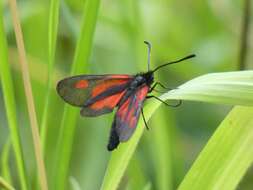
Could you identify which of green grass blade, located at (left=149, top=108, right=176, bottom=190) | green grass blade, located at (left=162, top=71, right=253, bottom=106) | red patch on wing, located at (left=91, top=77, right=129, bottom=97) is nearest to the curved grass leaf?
green grass blade, located at (left=162, top=71, right=253, bottom=106)

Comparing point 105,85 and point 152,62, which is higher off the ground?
point 105,85

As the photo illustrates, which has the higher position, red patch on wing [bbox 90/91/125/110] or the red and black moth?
the red and black moth

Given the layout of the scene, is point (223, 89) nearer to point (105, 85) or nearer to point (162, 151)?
point (105, 85)

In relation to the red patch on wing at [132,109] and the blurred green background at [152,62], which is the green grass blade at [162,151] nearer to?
the blurred green background at [152,62]

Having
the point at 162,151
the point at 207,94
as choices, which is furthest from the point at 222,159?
the point at 162,151

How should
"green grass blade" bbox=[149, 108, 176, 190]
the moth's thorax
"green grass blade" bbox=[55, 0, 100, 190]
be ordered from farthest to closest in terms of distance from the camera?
"green grass blade" bbox=[149, 108, 176, 190] < the moth's thorax < "green grass blade" bbox=[55, 0, 100, 190]

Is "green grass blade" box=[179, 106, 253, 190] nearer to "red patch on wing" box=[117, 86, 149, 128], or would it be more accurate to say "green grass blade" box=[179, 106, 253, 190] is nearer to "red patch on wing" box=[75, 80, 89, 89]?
"red patch on wing" box=[117, 86, 149, 128]

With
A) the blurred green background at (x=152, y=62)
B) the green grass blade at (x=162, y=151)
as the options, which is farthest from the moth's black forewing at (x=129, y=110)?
the blurred green background at (x=152, y=62)
